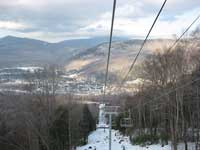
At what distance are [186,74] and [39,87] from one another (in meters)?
22.3

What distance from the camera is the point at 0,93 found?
2392 inches

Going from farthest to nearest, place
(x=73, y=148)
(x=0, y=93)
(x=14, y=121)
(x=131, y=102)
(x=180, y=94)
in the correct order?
(x=131, y=102), (x=73, y=148), (x=0, y=93), (x=14, y=121), (x=180, y=94)

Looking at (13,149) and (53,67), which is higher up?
(53,67)

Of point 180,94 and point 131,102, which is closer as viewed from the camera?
point 180,94

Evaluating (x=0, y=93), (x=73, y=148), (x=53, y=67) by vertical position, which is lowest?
(x=73, y=148)

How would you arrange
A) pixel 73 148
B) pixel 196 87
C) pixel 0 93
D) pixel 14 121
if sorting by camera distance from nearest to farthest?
pixel 196 87, pixel 14 121, pixel 0 93, pixel 73 148

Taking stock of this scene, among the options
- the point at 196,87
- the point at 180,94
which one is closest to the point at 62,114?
the point at 180,94

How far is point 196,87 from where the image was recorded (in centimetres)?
4078

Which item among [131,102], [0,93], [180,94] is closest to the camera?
[180,94]

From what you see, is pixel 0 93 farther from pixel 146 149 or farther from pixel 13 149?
pixel 146 149

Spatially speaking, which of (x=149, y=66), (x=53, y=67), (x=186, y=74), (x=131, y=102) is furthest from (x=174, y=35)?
(x=131, y=102)

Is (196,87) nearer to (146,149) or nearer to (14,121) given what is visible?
(146,149)

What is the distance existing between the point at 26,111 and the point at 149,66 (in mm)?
16225

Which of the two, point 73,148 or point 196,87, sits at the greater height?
point 196,87
